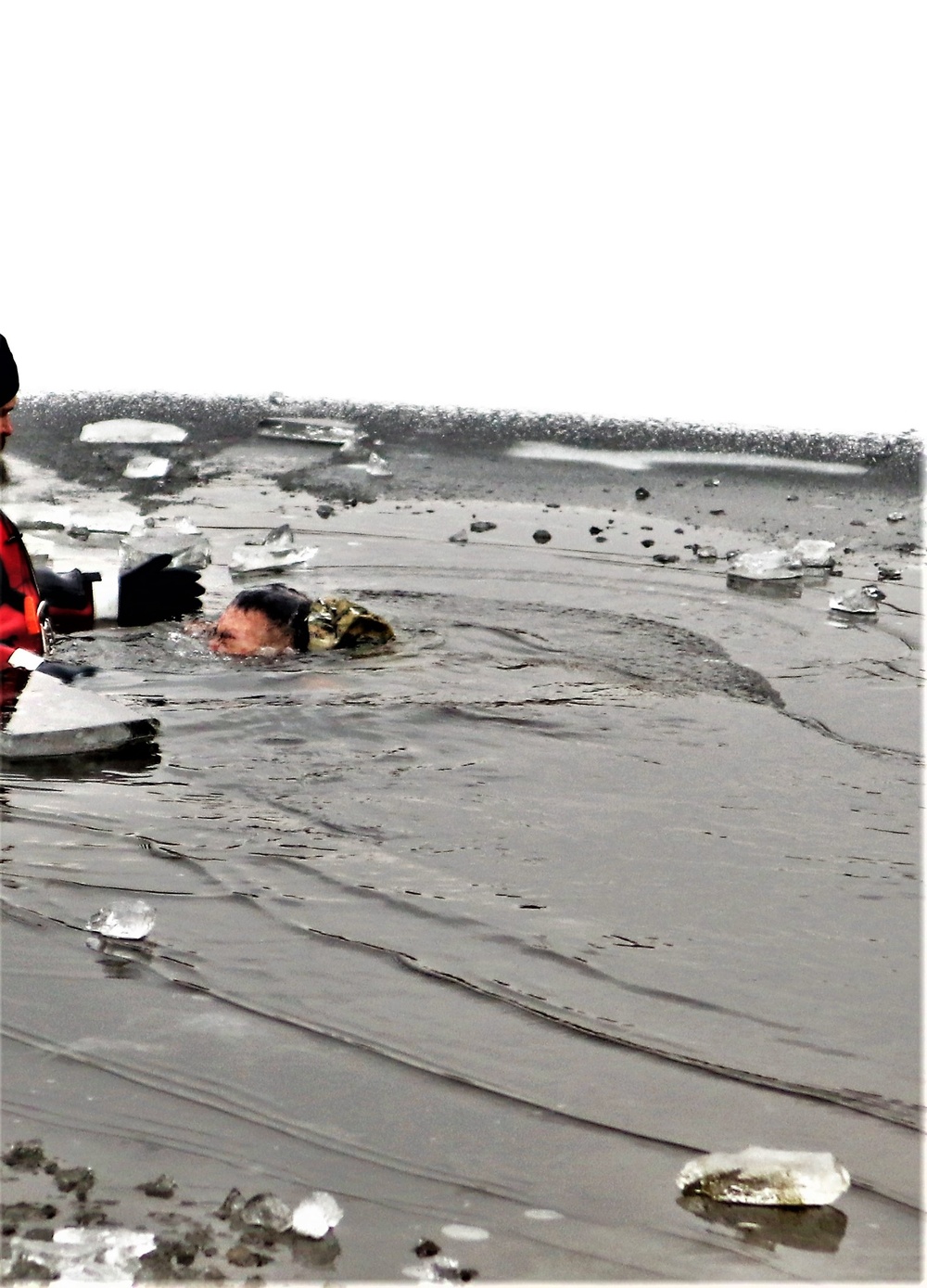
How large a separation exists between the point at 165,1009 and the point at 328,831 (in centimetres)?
129

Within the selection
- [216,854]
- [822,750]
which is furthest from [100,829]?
[822,750]

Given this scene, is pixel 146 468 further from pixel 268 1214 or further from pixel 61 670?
pixel 268 1214

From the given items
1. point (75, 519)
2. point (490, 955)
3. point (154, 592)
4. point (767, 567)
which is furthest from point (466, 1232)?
point (75, 519)

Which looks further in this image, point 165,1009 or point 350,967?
point 350,967

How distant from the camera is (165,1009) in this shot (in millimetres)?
3078

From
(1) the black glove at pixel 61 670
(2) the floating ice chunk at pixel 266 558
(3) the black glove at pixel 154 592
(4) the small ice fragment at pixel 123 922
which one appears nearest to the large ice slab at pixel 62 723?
(1) the black glove at pixel 61 670

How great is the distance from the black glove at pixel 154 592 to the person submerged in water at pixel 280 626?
0.41 m

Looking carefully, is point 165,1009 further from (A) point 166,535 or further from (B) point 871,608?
(A) point 166,535

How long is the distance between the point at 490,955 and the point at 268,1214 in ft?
4.10

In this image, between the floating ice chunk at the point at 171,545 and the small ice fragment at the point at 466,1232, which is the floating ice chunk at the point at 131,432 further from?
the small ice fragment at the point at 466,1232

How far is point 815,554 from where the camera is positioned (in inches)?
369

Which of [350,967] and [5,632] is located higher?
[5,632]

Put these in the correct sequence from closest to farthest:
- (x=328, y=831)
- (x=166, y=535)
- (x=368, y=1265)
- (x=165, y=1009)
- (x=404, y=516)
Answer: (x=368, y=1265) → (x=165, y=1009) → (x=328, y=831) → (x=166, y=535) → (x=404, y=516)

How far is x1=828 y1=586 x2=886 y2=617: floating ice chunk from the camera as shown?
7.99 metres
